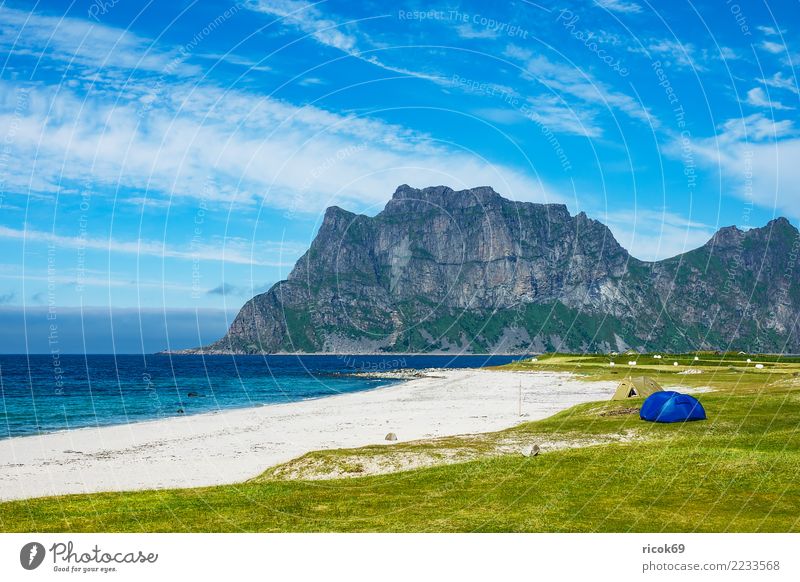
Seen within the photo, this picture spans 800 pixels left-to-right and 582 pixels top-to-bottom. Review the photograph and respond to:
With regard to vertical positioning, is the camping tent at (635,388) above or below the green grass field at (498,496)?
below

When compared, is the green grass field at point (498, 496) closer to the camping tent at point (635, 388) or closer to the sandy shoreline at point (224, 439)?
the sandy shoreline at point (224, 439)

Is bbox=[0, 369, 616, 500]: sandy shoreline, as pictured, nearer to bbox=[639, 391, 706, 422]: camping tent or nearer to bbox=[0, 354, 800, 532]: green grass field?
bbox=[0, 354, 800, 532]: green grass field

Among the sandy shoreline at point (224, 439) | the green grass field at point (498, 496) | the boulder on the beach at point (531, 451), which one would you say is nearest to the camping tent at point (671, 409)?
the green grass field at point (498, 496)

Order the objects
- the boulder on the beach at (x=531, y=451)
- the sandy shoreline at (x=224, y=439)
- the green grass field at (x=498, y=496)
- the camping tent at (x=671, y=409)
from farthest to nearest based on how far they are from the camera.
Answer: the camping tent at (x=671, y=409) < the sandy shoreline at (x=224, y=439) < the boulder on the beach at (x=531, y=451) < the green grass field at (x=498, y=496)

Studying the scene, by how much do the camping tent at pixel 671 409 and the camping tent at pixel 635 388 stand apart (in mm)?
14291

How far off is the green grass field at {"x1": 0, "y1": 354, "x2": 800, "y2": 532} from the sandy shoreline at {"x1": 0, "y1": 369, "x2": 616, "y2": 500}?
8.46m

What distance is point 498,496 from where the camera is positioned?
64.6 feet

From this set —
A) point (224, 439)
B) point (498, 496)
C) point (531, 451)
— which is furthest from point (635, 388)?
point (498, 496)

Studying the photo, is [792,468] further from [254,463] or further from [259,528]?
[254,463]

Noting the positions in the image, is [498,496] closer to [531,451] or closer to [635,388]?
[531,451]

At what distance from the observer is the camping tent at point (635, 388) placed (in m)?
53.7

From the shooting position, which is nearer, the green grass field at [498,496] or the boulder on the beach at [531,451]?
the green grass field at [498,496]

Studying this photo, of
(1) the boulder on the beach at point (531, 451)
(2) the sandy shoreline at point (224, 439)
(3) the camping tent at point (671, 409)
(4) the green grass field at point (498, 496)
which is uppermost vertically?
(4) the green grass field at point (498, 496)

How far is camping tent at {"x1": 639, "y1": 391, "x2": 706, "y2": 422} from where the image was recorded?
1495 inches
